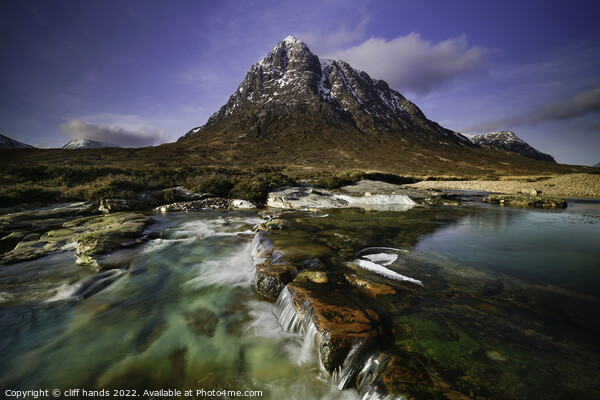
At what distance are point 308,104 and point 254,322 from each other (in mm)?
104102

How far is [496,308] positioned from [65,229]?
41.9 feet

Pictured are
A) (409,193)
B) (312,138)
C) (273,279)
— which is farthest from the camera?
(312,138)

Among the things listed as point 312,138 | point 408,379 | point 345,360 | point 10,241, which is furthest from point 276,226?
point 312,138

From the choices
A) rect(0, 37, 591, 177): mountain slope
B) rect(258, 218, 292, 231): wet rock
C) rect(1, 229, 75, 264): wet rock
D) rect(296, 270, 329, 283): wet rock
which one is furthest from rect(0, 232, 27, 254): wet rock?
rect(0, 37, 591, 177): mountain slope

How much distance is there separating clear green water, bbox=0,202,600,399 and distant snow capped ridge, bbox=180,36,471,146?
7774cm

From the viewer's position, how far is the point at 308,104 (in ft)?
323

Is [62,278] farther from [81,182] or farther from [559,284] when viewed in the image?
[81,182]

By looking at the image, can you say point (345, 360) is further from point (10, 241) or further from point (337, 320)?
point (10, 241)

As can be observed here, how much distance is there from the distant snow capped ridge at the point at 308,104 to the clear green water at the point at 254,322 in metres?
77.7

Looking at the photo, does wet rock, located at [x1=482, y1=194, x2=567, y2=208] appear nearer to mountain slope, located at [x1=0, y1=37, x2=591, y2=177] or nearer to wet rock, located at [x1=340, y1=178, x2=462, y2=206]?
wet rock, located at [x1=340, y1=178, x2=462, y2=206]

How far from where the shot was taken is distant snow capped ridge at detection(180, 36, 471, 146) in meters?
88.4

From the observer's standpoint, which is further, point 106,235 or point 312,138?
point 312,138

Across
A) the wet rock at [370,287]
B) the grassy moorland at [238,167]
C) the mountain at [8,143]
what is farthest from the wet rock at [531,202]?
the mountain at [8,143]

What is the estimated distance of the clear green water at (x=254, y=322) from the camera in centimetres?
271
